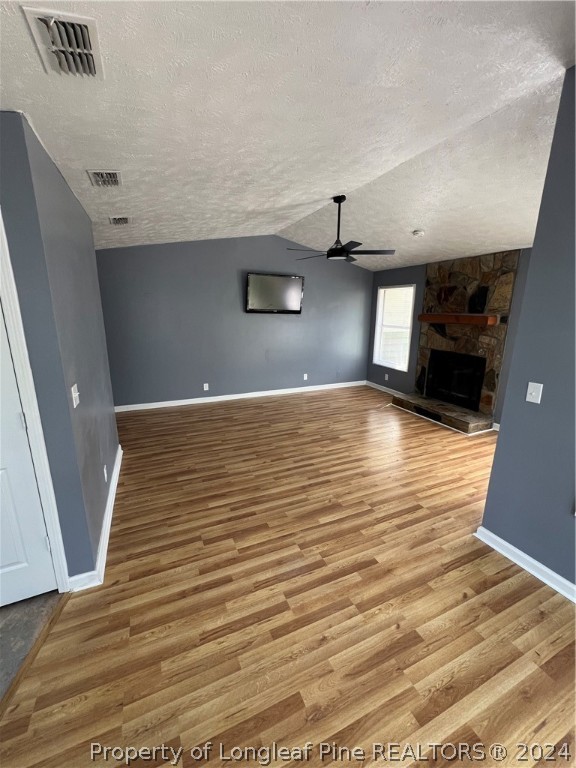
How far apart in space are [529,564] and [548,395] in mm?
1144

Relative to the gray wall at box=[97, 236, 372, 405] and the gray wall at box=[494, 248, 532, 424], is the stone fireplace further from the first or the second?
the gray wall at box=[97, 236, 372, 405]

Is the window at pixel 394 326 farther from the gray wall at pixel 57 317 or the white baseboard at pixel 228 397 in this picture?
the gray wall at pixel 57 317

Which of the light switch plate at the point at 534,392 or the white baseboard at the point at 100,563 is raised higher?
the light switch plate at the point at 534,392

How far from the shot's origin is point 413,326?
6012 millimetres

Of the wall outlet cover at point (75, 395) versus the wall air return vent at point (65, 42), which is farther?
the wall outlet cover at point (75, 395)

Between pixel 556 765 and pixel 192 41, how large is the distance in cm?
308

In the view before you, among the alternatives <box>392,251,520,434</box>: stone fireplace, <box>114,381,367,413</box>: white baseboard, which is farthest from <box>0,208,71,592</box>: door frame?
<box>392,251,520,434</box>: stone fireplace

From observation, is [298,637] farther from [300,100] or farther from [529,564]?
[300,100]

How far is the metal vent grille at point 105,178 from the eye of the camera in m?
2.15

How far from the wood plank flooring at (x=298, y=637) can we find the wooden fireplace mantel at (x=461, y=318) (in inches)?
102

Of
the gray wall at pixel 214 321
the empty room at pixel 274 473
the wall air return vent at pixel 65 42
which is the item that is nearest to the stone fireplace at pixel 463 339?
the empty room at pixel 274 473

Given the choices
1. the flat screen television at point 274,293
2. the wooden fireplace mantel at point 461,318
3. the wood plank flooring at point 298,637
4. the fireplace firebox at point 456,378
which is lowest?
the wood plank flooring at point 298,637

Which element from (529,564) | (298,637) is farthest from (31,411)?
(529,564)

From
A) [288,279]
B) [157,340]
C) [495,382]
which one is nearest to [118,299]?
[157,340]
